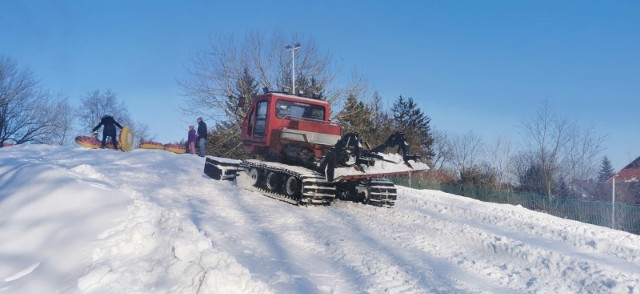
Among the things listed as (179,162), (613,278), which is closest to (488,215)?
(613,278)

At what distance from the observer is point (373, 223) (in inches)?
321

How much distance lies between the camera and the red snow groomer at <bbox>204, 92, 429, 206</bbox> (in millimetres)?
9502

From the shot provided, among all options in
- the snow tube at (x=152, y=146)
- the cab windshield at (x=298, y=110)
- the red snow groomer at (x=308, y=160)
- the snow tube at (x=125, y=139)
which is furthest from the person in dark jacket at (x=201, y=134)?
the cab windshield at (x=298, y=110)

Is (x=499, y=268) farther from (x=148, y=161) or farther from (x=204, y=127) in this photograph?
(x=204, y=127)

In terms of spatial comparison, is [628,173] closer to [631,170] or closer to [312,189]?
[631,170]

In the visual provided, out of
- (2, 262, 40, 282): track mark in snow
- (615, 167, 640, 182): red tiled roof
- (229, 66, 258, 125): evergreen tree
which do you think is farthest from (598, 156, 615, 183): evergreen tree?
(2, 262, 40, 282): track mark in snow

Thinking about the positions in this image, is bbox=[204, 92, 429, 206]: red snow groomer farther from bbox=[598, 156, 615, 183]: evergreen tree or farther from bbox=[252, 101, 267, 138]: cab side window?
bbox=[598, 156, 615, 183]: evergreen tree

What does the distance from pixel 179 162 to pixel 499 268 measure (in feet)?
37.5

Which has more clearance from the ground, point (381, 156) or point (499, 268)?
point (381, 156)

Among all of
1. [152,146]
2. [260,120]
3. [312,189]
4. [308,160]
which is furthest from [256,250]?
[152,146]

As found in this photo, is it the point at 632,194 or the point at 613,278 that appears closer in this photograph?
the point at 613,278

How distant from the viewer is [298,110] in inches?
463

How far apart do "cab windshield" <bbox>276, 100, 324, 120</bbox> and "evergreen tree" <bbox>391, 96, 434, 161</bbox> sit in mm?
33256

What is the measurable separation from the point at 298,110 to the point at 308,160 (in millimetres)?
1700
